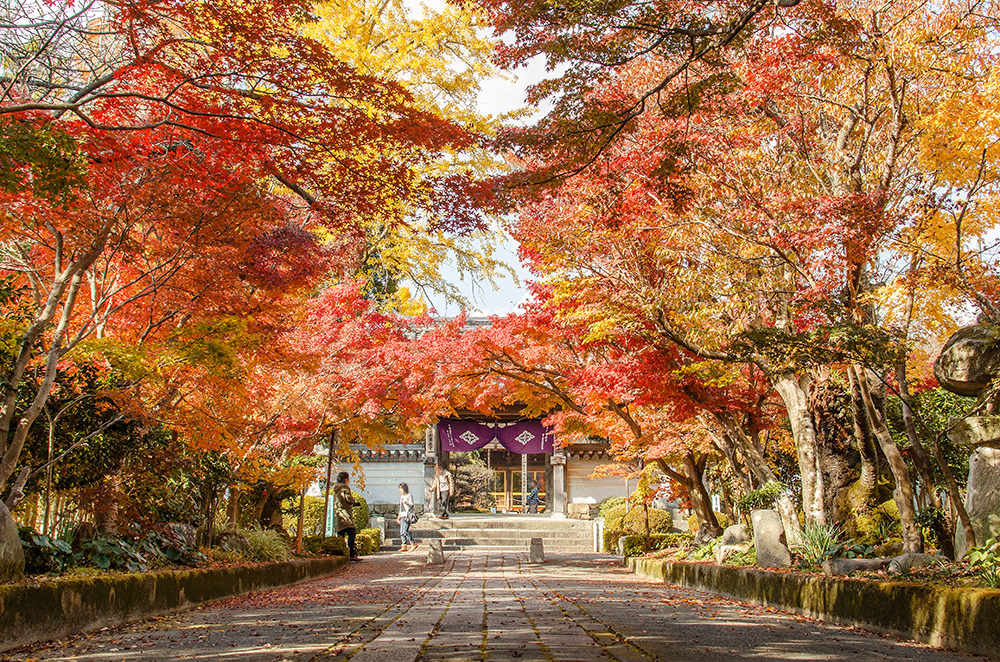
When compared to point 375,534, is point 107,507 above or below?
above

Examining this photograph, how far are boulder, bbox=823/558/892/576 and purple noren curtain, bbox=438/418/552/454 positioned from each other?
15581 millimetres

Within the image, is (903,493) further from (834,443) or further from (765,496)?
(834,443)

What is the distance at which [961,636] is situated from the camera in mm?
4047

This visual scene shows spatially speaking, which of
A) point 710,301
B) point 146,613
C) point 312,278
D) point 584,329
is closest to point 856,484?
point 710,301

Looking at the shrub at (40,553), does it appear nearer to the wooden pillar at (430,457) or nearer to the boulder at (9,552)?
the boulder at (9,552)

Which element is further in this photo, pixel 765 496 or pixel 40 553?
pixel 765 496

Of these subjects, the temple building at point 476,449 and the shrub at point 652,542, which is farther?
the temple building at point 476,449

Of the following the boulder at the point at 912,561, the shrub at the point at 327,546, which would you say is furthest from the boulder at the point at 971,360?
the shrub at the point at 327,546

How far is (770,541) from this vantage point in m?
7.39

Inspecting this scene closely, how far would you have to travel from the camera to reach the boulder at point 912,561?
548 cm

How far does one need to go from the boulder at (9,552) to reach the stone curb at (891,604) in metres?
5.82

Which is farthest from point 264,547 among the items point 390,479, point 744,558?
point 390,479

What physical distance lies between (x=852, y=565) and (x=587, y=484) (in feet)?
55.7

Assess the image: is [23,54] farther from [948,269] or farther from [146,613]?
[948,269]
